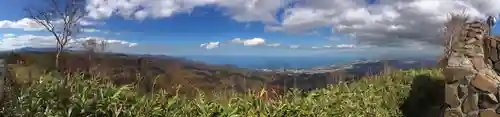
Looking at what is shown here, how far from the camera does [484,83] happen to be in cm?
652

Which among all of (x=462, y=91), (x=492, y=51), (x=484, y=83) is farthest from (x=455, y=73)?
(x=492, y=51)

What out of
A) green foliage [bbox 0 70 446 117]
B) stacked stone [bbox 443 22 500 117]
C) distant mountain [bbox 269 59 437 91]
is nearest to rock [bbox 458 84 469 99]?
stacked stone [bbox 443 22 500 117]

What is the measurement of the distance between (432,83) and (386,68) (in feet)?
2.90

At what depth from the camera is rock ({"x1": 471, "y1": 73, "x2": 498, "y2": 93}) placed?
6.50 metres

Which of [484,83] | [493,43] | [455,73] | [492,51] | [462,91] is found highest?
[493,43]

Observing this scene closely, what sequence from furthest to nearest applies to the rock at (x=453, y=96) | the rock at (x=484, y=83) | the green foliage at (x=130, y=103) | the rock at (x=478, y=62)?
the rock at (x=478, y=62)
the rock at (x=453, y=96)
the rock at (x=484, y=83)
the green foliage at (x=130, y=103)

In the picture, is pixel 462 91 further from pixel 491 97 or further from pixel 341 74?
pixel 341 74

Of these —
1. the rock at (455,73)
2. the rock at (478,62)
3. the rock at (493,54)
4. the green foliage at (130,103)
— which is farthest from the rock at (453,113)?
the green foliage at (130,103)

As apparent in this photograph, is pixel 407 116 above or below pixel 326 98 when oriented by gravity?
below

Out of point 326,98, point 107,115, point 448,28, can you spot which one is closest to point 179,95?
point 107,115

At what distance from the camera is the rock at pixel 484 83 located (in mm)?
6496

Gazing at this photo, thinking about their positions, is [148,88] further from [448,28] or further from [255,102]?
[448,28]

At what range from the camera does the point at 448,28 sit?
36.2 ft

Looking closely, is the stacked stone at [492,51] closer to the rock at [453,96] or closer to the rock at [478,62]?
the rock at [478,62]
